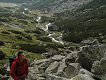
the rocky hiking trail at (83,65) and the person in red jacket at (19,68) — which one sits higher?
the person in red jacket at (19,68)

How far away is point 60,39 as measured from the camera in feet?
600

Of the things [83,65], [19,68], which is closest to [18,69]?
[19,68]

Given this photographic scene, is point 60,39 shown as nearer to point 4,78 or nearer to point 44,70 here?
point 44,70

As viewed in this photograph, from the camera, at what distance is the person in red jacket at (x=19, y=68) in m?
22.2

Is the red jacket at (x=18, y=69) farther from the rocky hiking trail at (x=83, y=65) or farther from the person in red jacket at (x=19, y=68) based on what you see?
the rocky hiking trail at (x=83, y=65)

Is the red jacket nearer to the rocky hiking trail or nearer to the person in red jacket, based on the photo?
the person in red jacket

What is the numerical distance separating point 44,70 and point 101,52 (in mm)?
9387

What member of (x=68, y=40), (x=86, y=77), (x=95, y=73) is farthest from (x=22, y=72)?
(x=68, y=40)

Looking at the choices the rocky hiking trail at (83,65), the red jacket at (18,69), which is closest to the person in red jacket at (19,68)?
the red jacket at (18,69)

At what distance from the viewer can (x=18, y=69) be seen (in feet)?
74.2

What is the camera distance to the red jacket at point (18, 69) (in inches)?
878

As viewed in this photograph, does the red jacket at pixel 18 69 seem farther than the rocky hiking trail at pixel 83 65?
No

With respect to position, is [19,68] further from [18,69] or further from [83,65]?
[83,65]

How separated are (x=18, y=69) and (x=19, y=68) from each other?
14cm
